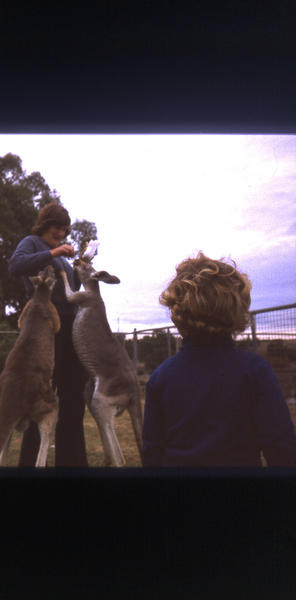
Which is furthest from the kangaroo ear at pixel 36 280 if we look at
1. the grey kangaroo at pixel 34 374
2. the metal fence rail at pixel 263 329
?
the metal fence rail at pixel 263 329

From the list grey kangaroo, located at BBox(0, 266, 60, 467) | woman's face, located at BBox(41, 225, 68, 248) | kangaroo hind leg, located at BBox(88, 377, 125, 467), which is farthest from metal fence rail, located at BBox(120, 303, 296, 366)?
woman's face, located at BBox(41, 225, 68, 248)

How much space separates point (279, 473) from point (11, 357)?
4.45 ft

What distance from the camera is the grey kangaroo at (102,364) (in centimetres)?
192

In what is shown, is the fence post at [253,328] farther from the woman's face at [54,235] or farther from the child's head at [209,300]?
the woman's face at [54,235]

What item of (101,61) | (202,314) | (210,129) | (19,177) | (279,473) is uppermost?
(101,61)

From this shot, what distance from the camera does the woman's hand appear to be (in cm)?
201

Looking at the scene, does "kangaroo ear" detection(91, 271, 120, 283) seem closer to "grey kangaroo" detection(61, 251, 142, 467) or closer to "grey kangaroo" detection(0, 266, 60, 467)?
"grey kangaroo" detection(61, 251, 142, 467)

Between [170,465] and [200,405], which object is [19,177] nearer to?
[200,405]

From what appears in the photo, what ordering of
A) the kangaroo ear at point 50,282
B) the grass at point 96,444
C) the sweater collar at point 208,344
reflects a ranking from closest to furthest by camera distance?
the sweater collar at point 208,344 → the grass at point 96,444 → the kangaroo ear at point 50,282

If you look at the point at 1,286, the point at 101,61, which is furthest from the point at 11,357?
the point at 101,61

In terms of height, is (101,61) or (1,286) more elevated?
(101,61)

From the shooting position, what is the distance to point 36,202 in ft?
6.88

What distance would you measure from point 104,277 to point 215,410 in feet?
2.87

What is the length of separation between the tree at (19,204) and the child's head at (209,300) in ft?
1.92
